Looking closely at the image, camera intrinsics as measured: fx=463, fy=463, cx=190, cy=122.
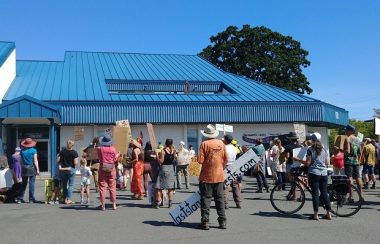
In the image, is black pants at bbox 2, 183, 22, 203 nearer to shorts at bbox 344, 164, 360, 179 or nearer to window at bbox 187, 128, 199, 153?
shorts at bbox 344, 164, 360, 179

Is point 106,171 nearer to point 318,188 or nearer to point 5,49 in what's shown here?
point 318,188

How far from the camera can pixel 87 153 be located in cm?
1335

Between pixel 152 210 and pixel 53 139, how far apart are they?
13076mm

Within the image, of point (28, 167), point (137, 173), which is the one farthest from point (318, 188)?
point (28, 167)

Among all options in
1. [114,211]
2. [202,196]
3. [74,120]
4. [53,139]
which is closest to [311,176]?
[202,196]

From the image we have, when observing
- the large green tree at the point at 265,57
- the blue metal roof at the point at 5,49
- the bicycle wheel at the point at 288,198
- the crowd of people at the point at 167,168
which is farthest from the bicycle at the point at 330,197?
the large green tree at the point at 265,57

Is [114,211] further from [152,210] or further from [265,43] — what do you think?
[265,43]

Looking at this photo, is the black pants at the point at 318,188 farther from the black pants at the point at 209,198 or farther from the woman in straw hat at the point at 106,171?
the woman in straw hat at the point at 106,171

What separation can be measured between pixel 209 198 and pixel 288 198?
252 cm

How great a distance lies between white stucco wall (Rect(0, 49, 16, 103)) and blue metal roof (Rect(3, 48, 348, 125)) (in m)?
0.37

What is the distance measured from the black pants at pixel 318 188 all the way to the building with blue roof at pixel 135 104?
49.8 feet

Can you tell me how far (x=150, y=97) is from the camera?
26906 millimetres

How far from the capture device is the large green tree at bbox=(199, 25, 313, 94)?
174 feet

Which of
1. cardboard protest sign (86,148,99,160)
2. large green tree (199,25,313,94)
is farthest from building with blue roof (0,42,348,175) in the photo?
large green tree (199,25,313,94)
